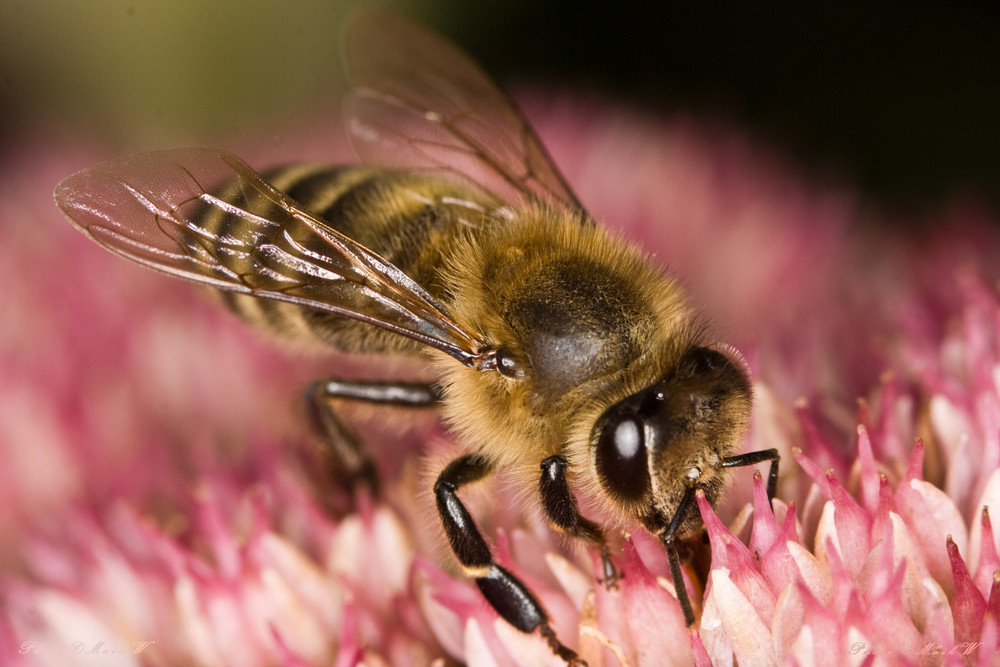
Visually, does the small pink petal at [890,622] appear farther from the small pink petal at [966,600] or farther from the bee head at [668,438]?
the bee head at [668,438]

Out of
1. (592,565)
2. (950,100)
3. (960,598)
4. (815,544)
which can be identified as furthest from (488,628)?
(950,100)

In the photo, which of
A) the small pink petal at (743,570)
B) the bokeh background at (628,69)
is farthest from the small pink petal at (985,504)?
the bokeh background at (628,69)

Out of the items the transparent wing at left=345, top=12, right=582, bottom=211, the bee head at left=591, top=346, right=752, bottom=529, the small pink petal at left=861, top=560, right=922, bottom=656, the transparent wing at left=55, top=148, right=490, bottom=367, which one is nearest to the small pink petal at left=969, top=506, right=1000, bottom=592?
the small pink petal at left=861, top=560, right=922, bottom=656

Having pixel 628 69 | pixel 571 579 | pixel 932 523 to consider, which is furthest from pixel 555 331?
pixel 628 69

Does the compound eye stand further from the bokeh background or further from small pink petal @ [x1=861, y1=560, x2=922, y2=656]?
the bokeh background

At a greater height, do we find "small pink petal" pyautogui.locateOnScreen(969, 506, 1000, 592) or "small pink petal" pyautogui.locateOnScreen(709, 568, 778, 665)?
"small pink petal" pyautogui.locateOnScreen(969, 506, 1000, 592)

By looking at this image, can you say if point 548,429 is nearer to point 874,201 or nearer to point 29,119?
point 874,201

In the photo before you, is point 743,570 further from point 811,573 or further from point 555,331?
point 555,331
